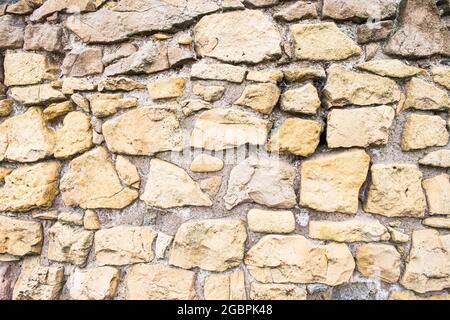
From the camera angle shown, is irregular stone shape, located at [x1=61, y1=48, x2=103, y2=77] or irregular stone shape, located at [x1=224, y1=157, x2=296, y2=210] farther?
irregular stone shape, located at [x1=61, y1=48, x2=103, y2=77]

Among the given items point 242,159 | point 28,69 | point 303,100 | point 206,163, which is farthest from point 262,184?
point 28,69

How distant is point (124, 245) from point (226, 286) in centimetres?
41

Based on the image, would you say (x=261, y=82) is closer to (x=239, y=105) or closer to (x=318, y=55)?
(x=239, y=105)

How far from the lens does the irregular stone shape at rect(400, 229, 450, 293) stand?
1.11 meters

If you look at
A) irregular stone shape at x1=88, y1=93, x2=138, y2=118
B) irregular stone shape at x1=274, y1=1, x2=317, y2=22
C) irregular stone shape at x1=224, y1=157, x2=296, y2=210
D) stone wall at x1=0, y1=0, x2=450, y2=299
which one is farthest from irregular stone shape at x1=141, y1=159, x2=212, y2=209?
irregular stone shape at x1=274, y1=1, x2=317, y2=22

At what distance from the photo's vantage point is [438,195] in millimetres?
1116

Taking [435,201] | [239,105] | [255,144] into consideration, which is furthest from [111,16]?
[435,201]

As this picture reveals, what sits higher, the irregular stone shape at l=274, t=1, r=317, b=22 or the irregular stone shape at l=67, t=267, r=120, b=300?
the irregular stone shape at l=274, t=1, r=317, b=22

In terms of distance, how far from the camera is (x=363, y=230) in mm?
1111

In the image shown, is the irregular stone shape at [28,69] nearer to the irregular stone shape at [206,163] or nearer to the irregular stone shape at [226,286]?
the irregular stone shape at [206,163]

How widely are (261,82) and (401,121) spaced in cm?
52

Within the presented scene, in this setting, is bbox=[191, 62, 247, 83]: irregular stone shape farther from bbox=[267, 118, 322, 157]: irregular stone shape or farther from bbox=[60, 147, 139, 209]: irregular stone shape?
bbox=[60, 147, 139, 209]: irregular stone shape

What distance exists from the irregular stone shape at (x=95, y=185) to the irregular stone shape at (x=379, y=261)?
848 millimetres

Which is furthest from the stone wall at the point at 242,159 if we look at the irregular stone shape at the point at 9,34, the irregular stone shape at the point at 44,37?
the irregular stone shape at the point at 9,34
